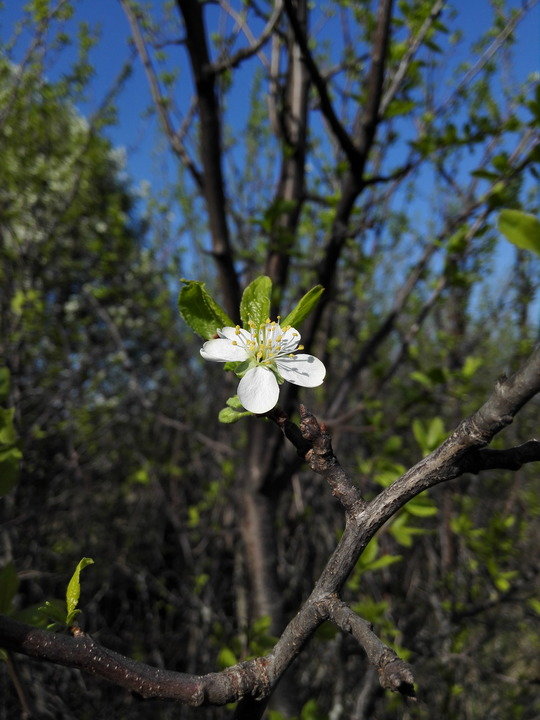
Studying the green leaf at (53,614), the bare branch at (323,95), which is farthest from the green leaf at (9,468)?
the bare branch at (323,95)

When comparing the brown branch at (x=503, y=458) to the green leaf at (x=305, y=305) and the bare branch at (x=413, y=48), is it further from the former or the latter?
the bare branch at (x=413, y=48)

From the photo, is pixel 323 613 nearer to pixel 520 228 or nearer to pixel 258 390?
pixel 258 390

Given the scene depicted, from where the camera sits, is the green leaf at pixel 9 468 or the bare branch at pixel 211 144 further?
the bare branch at pixel 211 144

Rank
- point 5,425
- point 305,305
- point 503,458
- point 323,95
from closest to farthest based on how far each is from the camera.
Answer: point 503,458 → point 305,305 → point 5,425 → point 323,95

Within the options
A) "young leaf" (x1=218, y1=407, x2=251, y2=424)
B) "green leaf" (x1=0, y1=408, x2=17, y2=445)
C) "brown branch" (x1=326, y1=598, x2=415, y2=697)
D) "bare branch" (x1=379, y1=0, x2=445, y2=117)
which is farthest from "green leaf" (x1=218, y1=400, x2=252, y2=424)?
"bare branch" (x1=379, y1=0, x2=445, y2=117)

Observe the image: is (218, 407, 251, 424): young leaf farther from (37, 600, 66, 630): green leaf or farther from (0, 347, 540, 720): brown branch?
(37, 600, 66, 630): green leaf

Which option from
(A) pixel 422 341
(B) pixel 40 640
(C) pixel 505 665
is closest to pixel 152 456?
(A) pixel 422 341

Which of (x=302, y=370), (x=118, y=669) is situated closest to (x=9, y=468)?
(x=118, y=669)
